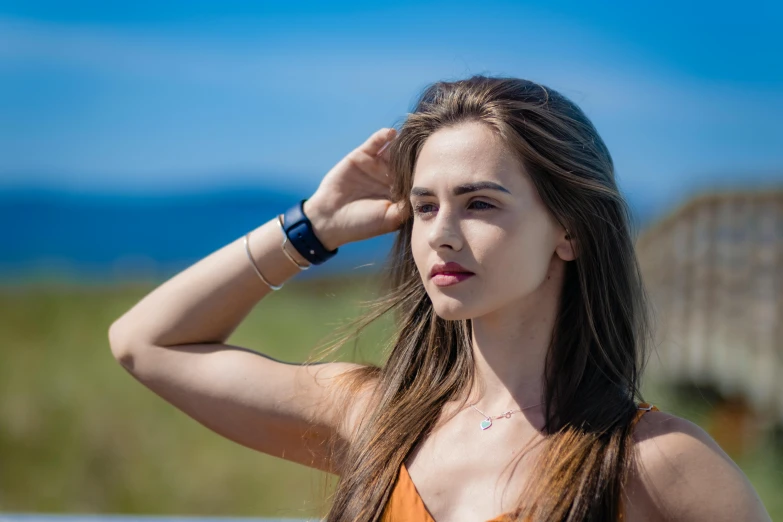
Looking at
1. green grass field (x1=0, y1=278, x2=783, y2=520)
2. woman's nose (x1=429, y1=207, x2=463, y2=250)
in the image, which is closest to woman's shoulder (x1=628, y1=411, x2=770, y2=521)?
woman's nose (x1=429, y1=207, x2=463, y2=250)

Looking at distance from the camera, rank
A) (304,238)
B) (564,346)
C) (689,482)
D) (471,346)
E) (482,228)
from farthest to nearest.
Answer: (304,238) → (471,346) → (564,346) → (482,228) → (689,482)

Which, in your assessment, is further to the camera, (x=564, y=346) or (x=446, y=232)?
(x=564, y=346)

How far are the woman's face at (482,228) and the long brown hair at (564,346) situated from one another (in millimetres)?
40

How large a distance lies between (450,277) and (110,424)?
390 cm

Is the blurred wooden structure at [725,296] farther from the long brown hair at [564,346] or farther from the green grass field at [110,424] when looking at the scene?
the long brown hair at [564,346]

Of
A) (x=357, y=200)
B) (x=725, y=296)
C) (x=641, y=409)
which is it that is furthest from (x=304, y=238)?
(x=725, y=296)

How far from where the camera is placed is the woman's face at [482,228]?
57.3 inches

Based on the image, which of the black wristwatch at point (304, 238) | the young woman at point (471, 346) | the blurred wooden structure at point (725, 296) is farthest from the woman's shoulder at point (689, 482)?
the blurred wooden structure at point (725, 296)

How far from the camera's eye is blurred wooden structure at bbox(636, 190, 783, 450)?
4.03 metres

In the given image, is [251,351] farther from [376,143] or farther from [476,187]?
[476,187]

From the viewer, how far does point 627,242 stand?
1582mm

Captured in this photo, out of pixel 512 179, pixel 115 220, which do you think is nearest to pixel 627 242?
pixel 512 179

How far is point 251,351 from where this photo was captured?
1812mm

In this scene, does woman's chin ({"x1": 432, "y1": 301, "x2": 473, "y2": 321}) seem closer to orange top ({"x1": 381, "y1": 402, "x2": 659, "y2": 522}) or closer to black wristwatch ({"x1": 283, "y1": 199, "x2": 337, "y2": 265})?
orange top ({"x1": 381, "y1": 402, "x2": 659, "y2": 522})
